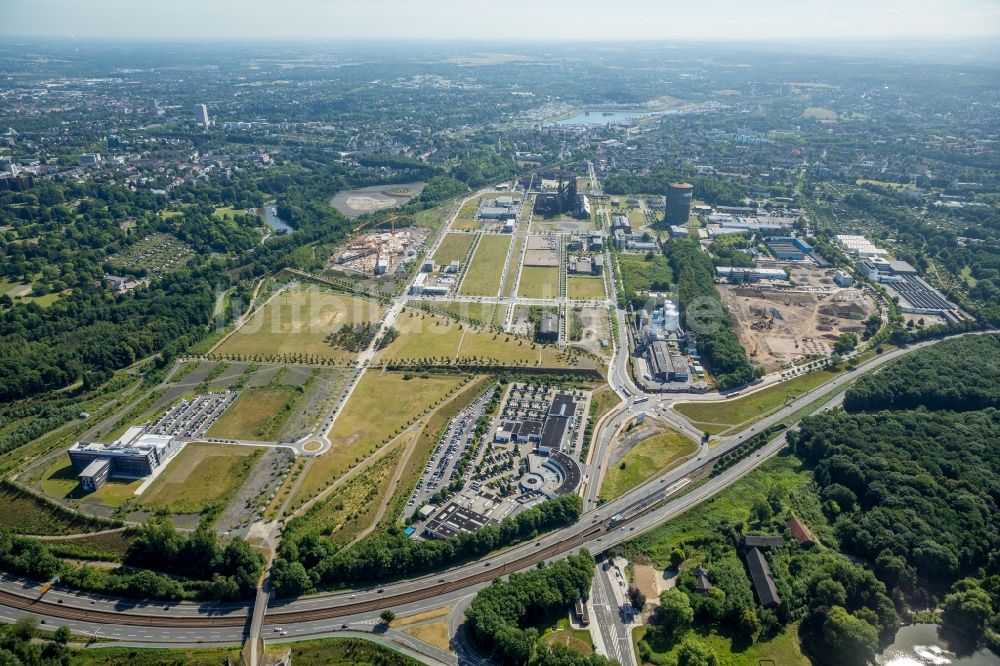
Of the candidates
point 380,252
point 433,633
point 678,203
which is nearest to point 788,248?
point 678,203

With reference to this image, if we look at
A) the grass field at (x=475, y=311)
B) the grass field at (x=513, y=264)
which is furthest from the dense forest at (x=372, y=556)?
the grass field at (x=513, y=264)

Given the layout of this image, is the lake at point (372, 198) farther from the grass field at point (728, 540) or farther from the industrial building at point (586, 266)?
the grass field at point (728, 540)

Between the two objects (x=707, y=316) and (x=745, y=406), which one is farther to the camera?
(x=707, y=316)

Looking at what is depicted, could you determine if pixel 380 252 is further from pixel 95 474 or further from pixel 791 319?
pixel 791 319

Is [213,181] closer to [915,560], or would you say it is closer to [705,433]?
[705,433]

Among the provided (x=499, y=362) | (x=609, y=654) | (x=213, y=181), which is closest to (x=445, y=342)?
(x=499, y=362)
